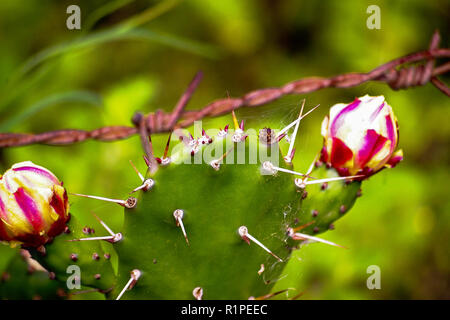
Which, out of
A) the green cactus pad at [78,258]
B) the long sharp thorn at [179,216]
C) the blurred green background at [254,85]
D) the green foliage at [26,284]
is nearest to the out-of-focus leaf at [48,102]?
the blurred green background at [254,85]

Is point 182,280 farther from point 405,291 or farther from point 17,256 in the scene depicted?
point 405,291

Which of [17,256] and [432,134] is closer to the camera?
[17,256]

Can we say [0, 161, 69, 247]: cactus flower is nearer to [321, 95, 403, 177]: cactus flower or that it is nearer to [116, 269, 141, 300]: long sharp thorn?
[116, 269, 141, 300]: long sharp thorn

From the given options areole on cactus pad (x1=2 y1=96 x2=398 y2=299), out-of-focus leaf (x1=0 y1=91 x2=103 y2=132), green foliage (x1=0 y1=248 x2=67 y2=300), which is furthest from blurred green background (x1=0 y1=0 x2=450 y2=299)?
areole on cactus pad (x1=2 y1=96 x2=398 y2=299)

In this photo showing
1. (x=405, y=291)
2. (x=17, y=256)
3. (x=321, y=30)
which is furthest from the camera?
(x=321, y=30)

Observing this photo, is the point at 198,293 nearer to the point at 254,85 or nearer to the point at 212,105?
the point at 212,105

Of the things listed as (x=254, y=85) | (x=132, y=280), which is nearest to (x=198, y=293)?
(x=132, y=280)

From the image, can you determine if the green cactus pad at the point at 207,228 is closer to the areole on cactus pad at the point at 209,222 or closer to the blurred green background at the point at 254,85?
the areole on cactus pad at the point at 209,222

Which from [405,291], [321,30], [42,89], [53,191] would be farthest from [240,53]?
[53,191]
